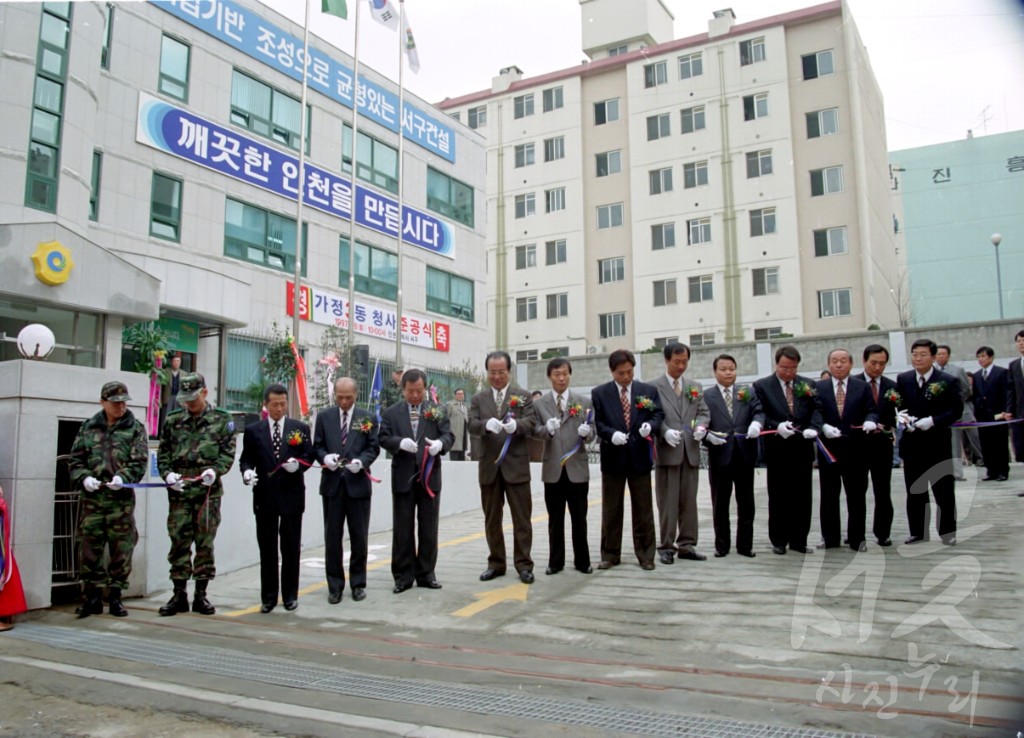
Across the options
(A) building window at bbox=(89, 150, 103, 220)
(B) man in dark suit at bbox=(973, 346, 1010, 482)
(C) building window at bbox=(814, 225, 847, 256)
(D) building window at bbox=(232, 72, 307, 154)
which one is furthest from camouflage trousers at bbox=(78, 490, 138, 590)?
(C) building window at bbox=(814, 225, 847, 256)

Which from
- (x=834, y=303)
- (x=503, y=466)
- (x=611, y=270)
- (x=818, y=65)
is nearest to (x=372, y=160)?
(x=611, y=270)

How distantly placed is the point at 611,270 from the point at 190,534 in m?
32.4

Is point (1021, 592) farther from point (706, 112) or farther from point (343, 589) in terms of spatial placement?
point (706, 112)

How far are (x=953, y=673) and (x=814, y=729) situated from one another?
115 centimetres

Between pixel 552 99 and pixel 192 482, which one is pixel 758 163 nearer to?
pixel 552 99

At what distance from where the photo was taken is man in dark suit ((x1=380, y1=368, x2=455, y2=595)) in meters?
7.16

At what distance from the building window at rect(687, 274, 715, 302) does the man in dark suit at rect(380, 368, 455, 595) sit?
29.4 meters

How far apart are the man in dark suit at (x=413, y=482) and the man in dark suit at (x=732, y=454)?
7.98ft

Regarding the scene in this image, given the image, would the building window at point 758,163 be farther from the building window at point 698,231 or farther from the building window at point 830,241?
the building window at point 830,241

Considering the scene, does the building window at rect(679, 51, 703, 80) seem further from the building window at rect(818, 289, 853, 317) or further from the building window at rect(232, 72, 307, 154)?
the building window at rect(232, 72, 307, 154)

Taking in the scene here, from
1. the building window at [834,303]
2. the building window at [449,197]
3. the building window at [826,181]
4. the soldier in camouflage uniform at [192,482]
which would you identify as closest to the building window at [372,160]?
the building window at [449,197]

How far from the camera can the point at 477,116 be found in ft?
138

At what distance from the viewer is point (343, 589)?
716 cm

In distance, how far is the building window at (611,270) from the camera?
37656 mm
